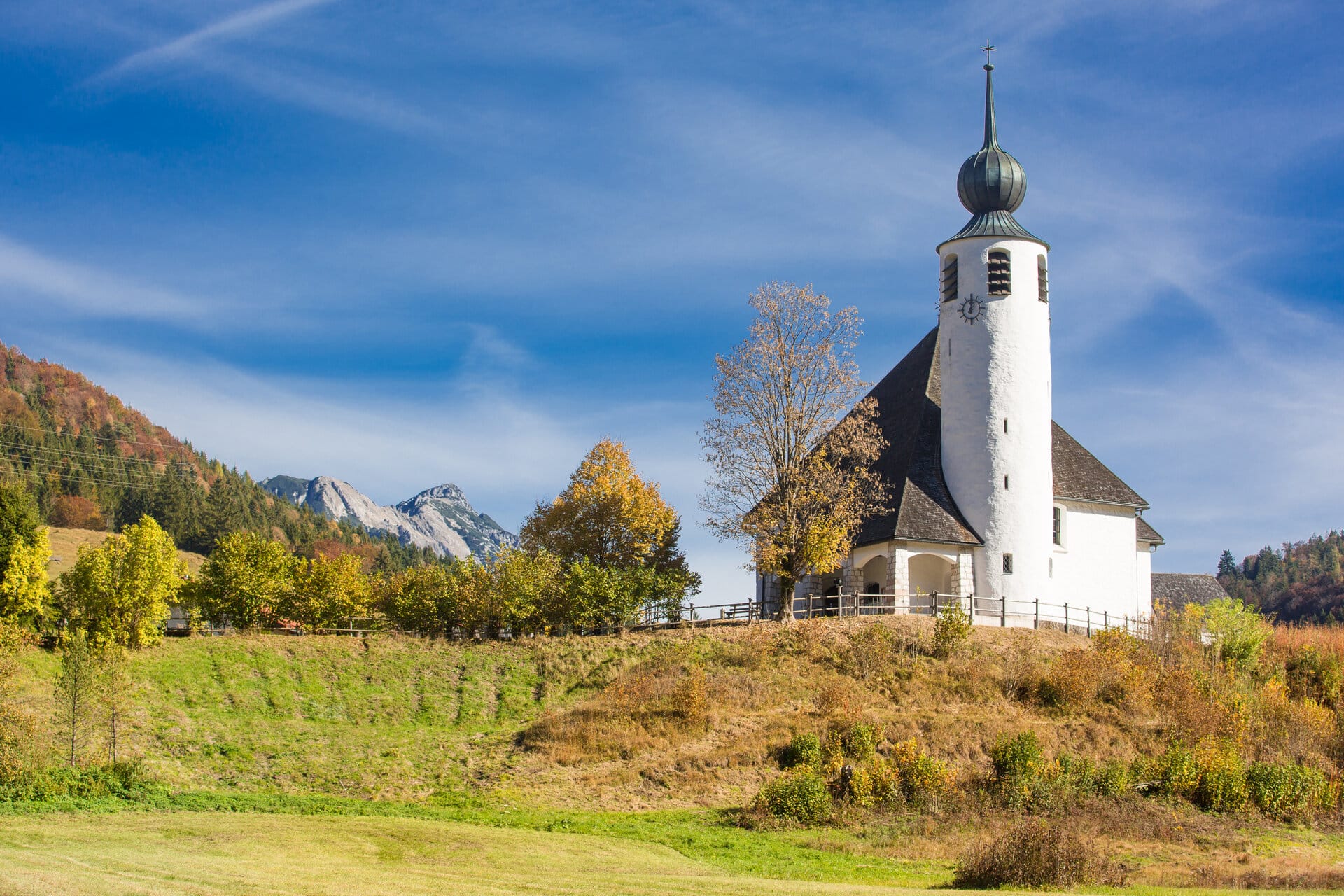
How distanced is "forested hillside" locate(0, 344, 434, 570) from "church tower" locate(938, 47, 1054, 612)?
164 ft

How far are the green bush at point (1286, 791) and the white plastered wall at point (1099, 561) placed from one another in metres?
13.0

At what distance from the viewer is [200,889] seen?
1625cm

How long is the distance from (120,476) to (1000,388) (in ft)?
351

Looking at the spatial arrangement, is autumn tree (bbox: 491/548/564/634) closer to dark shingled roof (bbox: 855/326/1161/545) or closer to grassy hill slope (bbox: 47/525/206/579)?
dark shingled roof (bbox: 855/326/1161/545)

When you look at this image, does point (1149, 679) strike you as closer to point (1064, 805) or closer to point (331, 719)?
point (1064, 805)

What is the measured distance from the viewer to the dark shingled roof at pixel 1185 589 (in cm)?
5619

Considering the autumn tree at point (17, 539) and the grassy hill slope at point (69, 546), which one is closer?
the autumn tree at point (17, 539)

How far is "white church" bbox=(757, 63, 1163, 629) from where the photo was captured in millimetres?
40875

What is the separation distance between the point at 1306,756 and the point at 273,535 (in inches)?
3856

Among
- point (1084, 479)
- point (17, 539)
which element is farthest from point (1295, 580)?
point (17, 539)

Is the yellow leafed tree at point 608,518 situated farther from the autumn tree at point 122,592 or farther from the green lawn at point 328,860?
the green lawn at point 328,860

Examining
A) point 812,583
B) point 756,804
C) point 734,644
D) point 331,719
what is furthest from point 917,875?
point 812,583

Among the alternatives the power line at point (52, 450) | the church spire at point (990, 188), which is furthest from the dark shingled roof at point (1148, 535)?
→ the power line at point (52, 450)

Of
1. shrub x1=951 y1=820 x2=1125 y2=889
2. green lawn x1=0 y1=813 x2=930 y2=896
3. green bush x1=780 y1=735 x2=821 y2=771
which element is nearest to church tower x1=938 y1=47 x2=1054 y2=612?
green bush x1=780 y1=735 x2=821 y2=771
